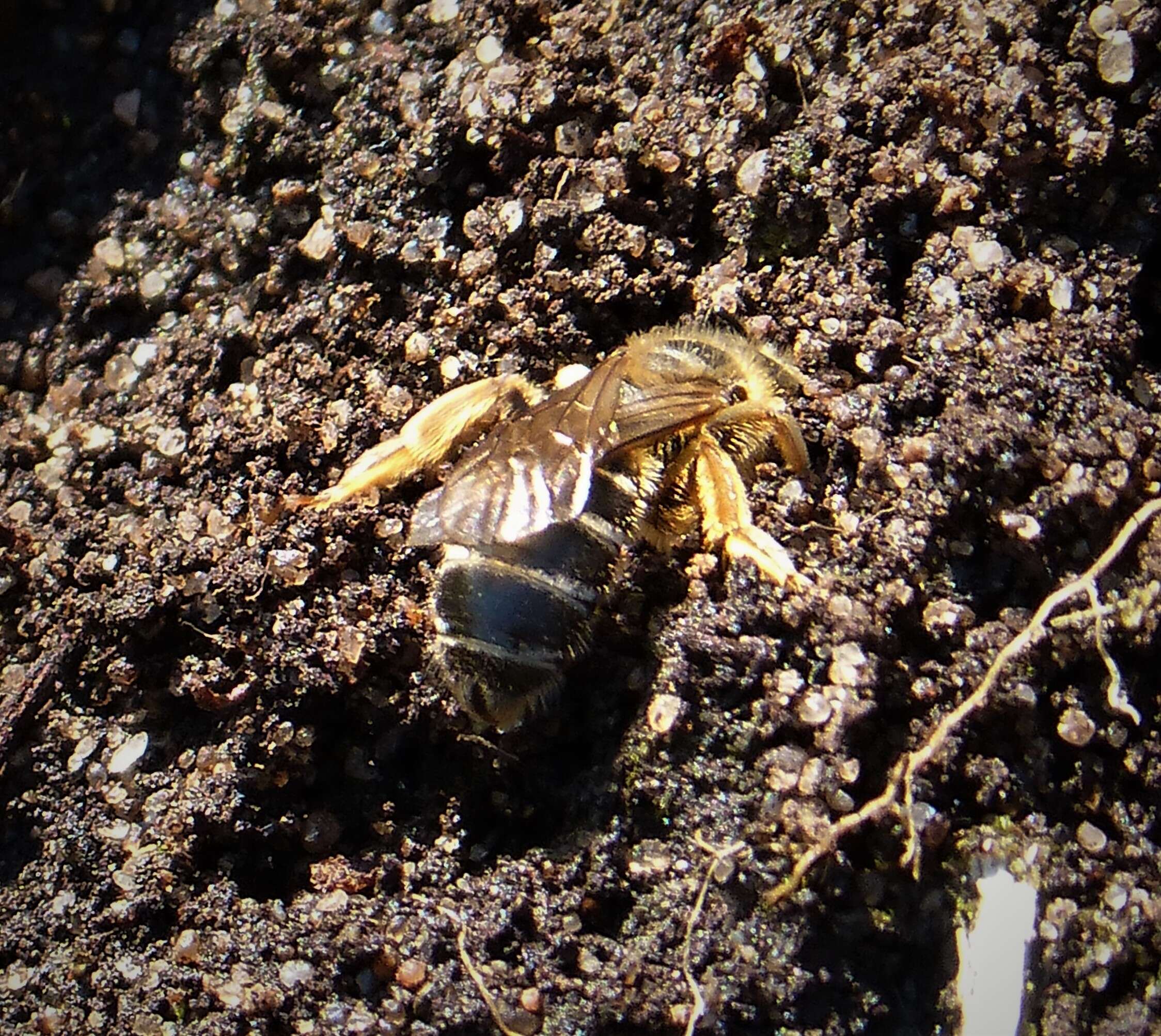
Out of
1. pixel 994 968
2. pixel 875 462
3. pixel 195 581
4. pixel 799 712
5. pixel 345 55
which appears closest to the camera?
pixel 994 968

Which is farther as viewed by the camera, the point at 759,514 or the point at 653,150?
the point at 653,150

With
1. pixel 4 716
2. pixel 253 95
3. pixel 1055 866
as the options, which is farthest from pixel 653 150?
pixel 4 716

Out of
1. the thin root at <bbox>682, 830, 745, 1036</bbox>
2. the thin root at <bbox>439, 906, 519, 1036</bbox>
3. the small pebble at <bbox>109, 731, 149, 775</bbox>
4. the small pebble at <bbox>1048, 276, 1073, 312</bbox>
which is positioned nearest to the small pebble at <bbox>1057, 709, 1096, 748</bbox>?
the thin root at <bbox>682, 830, 745, 1036</bbox>

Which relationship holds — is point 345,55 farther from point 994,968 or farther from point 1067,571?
point 994,968

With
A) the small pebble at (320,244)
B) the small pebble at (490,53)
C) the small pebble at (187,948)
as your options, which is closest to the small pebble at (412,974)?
the small pebble at (187,948)

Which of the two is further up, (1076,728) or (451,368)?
(451,368)

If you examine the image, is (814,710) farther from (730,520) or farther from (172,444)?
(172,444)

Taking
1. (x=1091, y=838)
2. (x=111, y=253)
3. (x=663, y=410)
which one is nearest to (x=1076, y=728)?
(x=1091, y=838)
